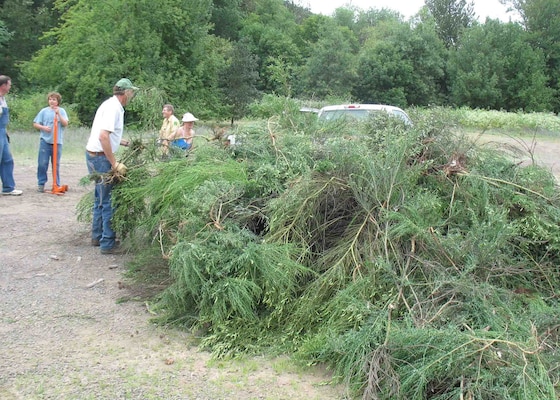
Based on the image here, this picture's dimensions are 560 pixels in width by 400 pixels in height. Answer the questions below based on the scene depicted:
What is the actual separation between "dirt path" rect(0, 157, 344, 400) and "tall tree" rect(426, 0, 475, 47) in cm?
6855

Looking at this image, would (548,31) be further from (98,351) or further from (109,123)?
(98,351)

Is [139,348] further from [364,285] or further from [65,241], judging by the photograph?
[65,241]

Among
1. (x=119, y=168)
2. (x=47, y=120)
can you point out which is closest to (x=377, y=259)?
(x=119, y=168)

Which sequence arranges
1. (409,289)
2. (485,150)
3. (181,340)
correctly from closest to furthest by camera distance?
1. (409,289)
2. (181,340)
3. (485,150)

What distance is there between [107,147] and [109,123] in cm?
25

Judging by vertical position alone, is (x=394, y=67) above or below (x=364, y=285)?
above

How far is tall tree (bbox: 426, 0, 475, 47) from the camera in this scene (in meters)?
68.4

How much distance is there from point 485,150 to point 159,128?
3.87 meters

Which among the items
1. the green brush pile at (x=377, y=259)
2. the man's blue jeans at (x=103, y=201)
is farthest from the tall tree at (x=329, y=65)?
the green brush pile at (x=377, y=259)

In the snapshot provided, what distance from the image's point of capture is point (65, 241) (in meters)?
7.06

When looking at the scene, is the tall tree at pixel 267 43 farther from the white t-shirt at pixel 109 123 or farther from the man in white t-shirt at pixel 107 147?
the white t-shirt at pixel 109 123

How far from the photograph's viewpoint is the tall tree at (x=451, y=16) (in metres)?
68.4

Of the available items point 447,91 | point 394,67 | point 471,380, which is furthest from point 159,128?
point 447,91

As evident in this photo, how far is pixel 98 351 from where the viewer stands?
425 centimetres
